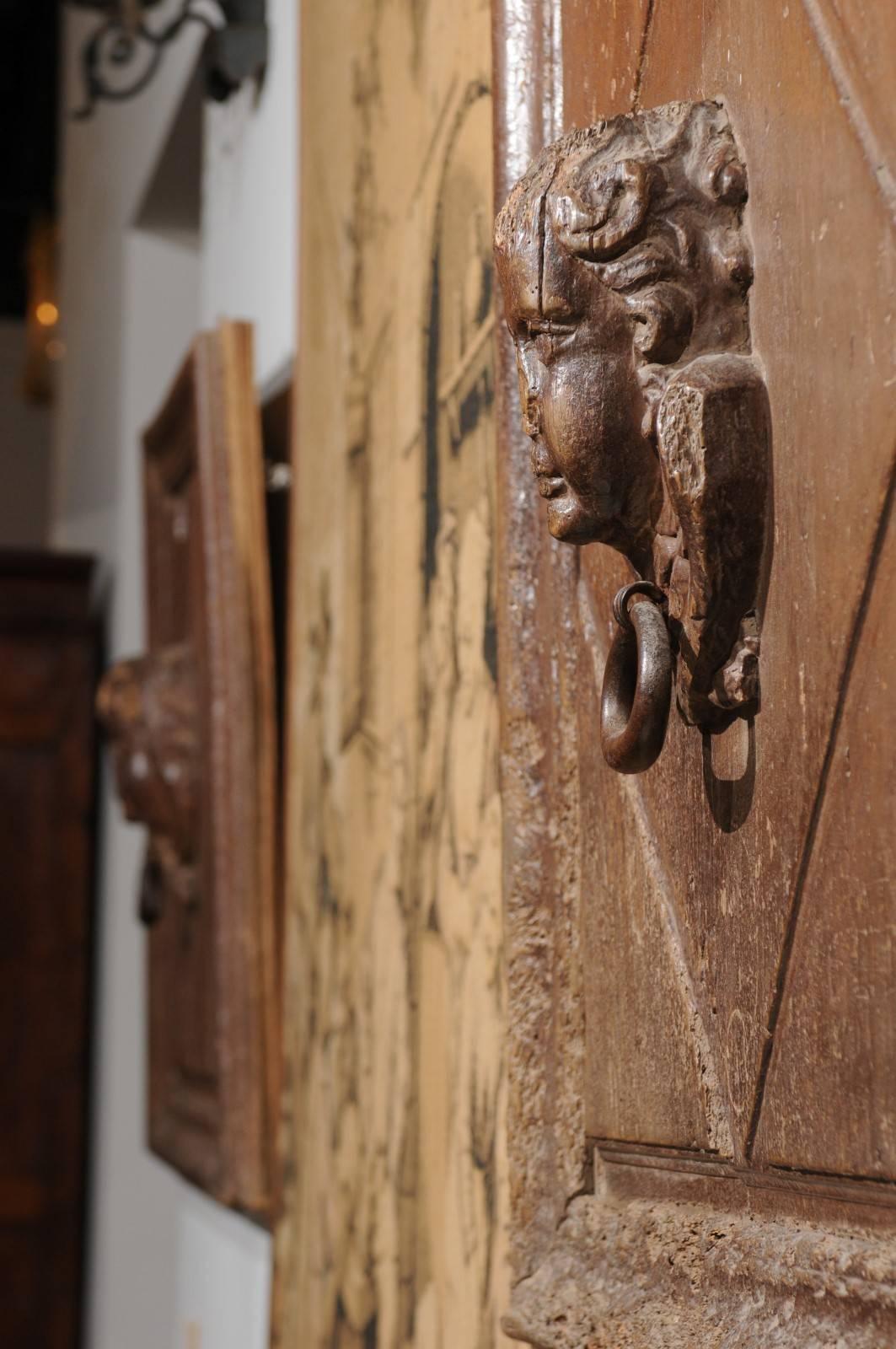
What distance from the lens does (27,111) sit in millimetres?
5402

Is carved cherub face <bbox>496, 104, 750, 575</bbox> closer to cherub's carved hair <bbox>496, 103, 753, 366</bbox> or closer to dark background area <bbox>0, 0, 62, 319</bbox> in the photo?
cherub's carved hair <bbox>496, 103, 753, 366</bbox>

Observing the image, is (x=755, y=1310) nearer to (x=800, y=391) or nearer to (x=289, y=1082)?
(x=800, y=391)

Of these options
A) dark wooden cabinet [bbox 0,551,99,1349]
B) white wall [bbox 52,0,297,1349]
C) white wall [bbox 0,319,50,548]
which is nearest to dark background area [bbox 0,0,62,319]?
white wall [bbox 0,319,50,548]

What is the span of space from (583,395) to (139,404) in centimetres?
246

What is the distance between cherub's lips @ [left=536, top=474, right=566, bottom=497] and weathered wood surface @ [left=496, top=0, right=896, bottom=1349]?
76 millimetres

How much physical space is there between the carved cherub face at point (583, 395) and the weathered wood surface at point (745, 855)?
48 millimetres

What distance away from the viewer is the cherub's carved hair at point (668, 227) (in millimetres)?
505

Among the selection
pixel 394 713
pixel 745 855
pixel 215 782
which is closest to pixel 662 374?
pixel 745 855

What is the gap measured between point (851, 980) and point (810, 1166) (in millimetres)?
61

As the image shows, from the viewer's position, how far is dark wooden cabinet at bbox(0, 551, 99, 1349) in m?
3.06

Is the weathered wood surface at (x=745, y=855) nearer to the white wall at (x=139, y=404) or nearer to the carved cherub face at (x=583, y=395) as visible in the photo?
the carved cherub face at (x=583, y=395)

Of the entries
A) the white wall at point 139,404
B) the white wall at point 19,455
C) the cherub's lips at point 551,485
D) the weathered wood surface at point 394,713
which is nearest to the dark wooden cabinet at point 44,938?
the white wall at point 139,404

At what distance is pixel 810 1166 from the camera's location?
46 centimetres

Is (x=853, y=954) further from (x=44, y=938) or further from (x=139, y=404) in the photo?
(x=44, y=938)
